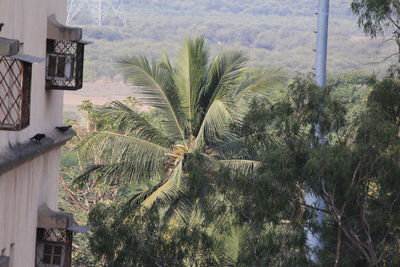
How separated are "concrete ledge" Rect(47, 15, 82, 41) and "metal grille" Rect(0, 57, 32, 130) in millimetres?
2523

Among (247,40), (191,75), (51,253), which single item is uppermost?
(191,75)

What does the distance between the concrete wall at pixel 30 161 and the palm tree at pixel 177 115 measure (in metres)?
7.29

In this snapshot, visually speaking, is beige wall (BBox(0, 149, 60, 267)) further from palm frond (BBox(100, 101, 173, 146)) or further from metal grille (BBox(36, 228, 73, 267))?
palm frond (BBox(100, 101, 173, 146))

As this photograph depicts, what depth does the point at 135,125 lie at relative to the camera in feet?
Answer: 79.9

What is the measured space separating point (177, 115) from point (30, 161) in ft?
35.1

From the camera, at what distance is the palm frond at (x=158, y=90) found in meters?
24.3

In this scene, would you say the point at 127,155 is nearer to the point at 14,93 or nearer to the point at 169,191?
the point at 169,191

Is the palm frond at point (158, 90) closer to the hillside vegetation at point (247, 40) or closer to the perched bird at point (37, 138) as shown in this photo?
the perched bird at point (37, 138)

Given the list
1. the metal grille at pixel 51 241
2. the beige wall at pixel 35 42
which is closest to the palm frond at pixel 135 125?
the beige wall at pixel 35 42

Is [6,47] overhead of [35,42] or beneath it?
overhead

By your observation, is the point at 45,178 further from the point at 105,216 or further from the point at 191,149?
the point at 191,149

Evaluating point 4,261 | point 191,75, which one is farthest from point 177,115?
point 4,261

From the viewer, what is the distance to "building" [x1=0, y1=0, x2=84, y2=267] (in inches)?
468

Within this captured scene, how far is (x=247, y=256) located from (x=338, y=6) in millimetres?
172887
